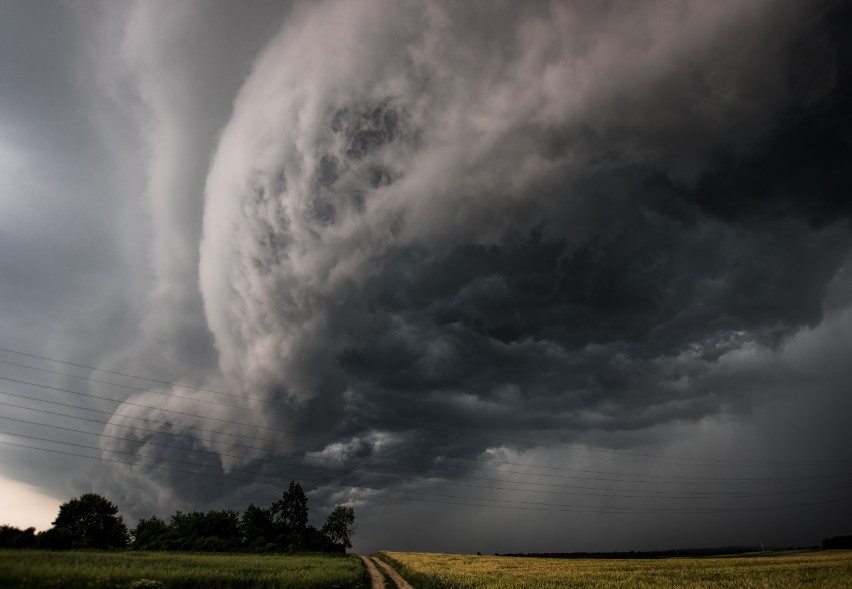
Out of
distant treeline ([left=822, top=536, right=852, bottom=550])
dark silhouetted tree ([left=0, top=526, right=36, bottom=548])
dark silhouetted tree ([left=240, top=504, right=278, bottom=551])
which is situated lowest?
distant treeline ([left=822, top=536, right=852, bottom=550])

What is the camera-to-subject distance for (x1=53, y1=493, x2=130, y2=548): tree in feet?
297

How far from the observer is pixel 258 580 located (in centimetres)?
3222

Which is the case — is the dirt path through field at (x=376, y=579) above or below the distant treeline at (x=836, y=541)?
above

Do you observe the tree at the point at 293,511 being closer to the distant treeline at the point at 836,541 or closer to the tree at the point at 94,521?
the tree at the point at 94,521

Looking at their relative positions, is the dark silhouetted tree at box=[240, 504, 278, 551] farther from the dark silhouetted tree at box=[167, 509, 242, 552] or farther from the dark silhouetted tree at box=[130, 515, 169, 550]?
the dark silhouetted tree at box=[130, 515, 169, 550]

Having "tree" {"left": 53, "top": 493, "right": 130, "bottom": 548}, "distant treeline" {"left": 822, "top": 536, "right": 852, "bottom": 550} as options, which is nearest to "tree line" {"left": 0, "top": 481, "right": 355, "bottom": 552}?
"tree" {"left": 53, "top": 493, "right": 130, "bottom": 548}

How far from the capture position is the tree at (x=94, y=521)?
9044cm

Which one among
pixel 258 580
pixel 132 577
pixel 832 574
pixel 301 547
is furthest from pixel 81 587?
pixel 301 547

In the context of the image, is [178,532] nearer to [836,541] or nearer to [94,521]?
[94,521]

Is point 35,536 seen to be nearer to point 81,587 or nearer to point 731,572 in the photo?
point 81,587

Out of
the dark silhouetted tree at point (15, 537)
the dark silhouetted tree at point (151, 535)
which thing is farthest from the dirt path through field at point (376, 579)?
the dark silhouetted tree at point (151, 535)

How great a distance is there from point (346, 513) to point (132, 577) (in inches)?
6499

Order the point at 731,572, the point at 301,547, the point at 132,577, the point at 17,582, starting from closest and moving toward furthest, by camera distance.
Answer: the point at 17,582
the point at 132,577
the point at 731,572
the point at 301,547

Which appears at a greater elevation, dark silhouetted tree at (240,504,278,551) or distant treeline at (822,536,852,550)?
dark silhouetted tree at (240,504,278,551)
